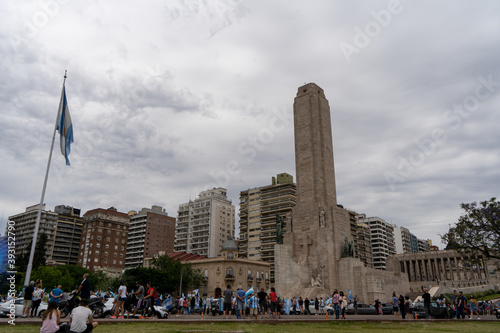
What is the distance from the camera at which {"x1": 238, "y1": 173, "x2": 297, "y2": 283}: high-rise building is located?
9269cm

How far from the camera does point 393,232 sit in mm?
144875

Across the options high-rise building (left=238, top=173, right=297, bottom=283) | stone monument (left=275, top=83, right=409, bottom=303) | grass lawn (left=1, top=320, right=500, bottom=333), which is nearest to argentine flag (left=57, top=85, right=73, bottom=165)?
grass lawn (left=1, top=320, right=500, bottom=333)

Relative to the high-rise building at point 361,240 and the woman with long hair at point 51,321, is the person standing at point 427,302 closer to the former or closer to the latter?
the woman with long hair at point 51,321

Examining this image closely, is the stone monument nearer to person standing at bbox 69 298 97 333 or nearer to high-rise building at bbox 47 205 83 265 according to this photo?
person standing at bbox 69 298 97 333

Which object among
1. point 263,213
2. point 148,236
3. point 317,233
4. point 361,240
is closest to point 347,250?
point 317,233

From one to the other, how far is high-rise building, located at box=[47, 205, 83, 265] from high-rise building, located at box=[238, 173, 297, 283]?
51.3m

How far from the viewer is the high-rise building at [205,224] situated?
357 feet

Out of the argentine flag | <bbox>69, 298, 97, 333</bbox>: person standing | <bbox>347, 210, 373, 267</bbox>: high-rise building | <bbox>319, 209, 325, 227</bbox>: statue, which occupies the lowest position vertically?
<bbox>69, 298, 97, 333</bbox>: person standing

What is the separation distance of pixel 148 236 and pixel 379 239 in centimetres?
7708

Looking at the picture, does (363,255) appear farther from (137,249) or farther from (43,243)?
(43,243)

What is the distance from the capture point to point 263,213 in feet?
314

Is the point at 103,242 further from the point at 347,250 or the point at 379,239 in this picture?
the point at 379,239

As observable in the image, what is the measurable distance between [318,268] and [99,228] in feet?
274

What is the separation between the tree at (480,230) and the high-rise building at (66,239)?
354 feet
